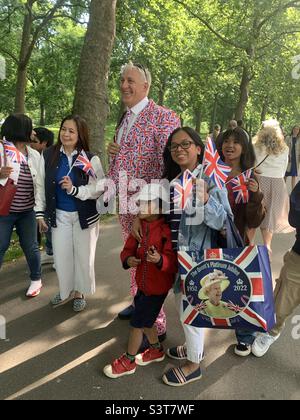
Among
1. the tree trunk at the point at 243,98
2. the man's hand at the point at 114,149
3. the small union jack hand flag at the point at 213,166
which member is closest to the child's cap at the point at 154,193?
the small union jack hand flag at the point at 213,166

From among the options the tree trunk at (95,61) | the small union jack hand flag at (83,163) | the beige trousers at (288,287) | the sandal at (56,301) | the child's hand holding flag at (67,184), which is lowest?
the sandal at (56,301)

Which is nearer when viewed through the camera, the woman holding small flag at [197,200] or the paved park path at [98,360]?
the woman holding small flag at [197,200]

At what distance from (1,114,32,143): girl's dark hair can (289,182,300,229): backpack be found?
8.21ft

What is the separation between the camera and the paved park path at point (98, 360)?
2600 millimetres

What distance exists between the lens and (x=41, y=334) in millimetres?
3268

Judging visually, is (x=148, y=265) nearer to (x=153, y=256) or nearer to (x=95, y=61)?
(x=153, y=256)

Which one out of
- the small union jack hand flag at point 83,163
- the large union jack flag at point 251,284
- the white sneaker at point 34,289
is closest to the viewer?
the large union jack flag at point 251,284

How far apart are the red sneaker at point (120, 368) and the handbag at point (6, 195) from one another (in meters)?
1.75

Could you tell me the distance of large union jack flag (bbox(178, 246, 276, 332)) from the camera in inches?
88.7

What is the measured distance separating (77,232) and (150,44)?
12078mm

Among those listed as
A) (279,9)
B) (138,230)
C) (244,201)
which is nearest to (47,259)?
(138,230)

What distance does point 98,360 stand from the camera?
296 cm

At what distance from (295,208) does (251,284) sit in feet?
2.39

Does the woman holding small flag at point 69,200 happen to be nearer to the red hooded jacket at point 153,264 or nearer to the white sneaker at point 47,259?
the red hooded jacket at point 153,264
